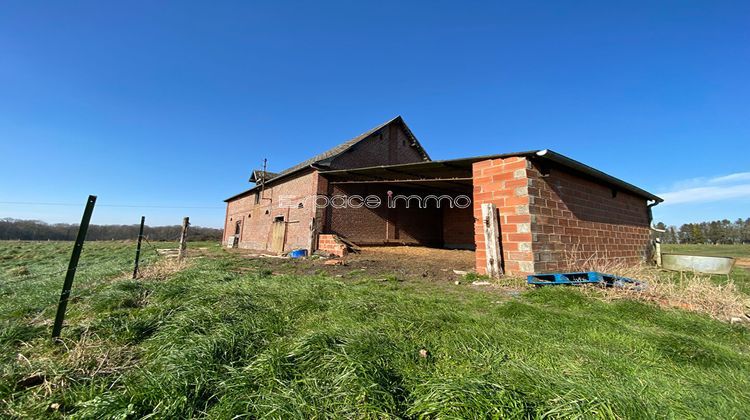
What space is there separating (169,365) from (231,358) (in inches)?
16.0

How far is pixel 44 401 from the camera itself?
1709 mm

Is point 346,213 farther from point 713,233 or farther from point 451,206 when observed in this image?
point 713,233

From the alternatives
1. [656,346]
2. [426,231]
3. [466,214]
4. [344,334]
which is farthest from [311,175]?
[656,346]

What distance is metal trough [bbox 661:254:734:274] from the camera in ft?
18.9

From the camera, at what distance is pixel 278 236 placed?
1585 centimetres

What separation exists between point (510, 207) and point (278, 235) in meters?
12.9

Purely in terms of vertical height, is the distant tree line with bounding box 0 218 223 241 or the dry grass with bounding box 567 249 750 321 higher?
the distant tree line with bounding box 0 218 223 241

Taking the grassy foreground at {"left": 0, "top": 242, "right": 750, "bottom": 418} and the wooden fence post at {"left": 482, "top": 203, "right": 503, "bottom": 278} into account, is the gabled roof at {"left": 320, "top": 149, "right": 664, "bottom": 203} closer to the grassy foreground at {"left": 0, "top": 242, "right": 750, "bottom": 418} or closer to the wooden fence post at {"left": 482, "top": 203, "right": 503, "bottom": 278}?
the wooden fence post at {"left": 482, "top": 203, "right": 503, "bottom": 278}

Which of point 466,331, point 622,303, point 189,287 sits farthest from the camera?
point 189,287

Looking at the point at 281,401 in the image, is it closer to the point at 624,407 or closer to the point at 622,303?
the point at 624,407

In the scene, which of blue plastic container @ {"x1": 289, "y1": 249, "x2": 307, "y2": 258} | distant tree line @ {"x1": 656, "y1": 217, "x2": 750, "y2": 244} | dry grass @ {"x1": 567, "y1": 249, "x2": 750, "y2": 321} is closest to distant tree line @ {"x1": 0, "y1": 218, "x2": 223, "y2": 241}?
blue plastic container @ {"x1": 289, "y1": 249, "x2": 307, "y2": 258}

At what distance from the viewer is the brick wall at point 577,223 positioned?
6.38 metres

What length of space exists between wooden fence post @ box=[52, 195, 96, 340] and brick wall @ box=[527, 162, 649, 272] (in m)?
7.37

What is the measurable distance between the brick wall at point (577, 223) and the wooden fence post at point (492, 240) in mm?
767
